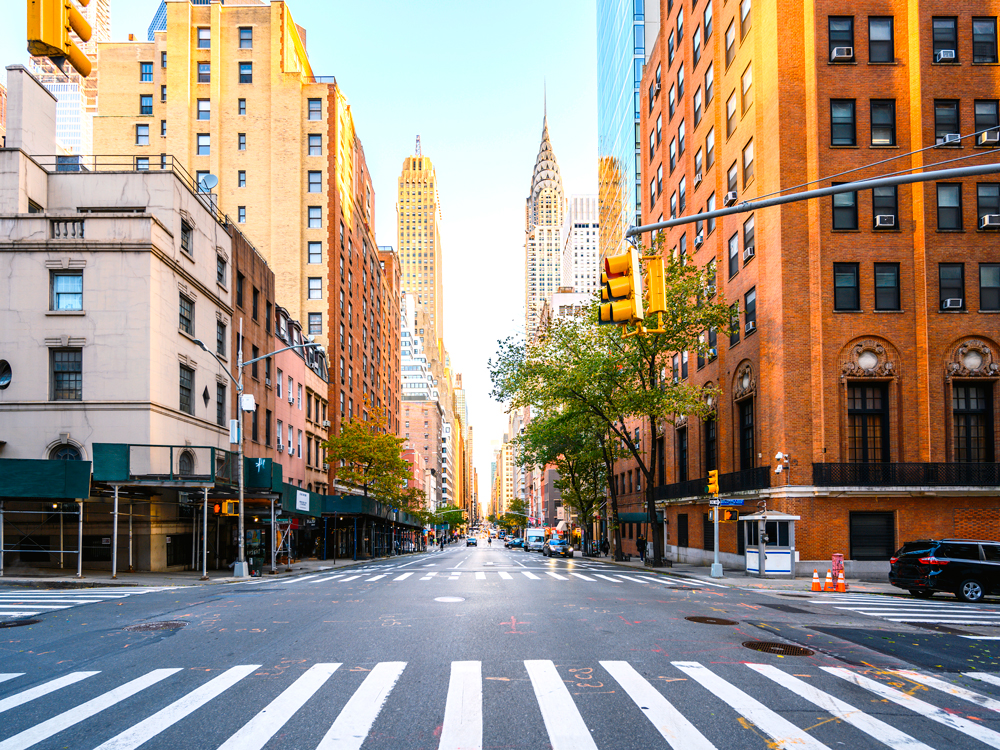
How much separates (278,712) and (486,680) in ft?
8.63

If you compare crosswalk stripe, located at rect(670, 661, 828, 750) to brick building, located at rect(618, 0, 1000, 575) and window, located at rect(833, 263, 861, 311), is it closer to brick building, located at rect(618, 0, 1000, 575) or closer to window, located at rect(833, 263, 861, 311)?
brick building, located at rect(618, 0, 1000, 575)

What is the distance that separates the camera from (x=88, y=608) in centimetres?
1689

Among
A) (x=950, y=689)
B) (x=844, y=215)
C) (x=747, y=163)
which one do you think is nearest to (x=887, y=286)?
(x=844, y=215)

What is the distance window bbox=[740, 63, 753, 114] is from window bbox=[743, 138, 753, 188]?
1.94m

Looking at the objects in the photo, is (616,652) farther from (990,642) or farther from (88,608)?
(88,608)

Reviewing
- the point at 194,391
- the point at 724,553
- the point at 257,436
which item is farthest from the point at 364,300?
the point at 724,553

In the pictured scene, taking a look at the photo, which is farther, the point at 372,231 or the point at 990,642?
the point at 372,231

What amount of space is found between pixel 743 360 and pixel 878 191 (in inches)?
385

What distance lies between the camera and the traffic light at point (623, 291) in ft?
35.3

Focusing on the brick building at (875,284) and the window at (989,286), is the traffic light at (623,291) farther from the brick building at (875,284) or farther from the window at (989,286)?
the window at (989,286)

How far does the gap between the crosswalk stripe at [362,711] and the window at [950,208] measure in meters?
32.8

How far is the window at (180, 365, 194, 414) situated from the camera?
3291cm

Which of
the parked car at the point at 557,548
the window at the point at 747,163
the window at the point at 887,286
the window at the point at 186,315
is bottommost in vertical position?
the parked car at the point at 557,548

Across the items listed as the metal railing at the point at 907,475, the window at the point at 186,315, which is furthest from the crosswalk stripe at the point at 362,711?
the window at the point at 186,315
